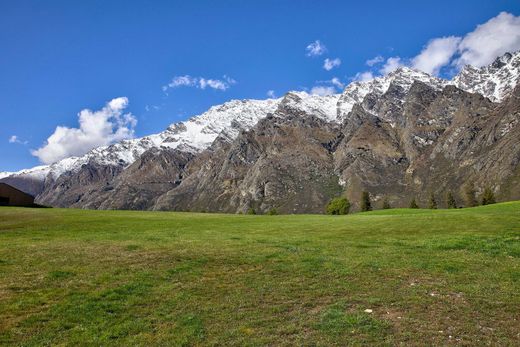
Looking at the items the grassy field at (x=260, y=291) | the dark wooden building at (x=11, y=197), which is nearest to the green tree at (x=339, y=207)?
the dark wooden building at (x=11, y=197)

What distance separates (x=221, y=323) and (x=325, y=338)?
4.11 m

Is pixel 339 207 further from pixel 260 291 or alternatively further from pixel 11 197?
pixel 260 291

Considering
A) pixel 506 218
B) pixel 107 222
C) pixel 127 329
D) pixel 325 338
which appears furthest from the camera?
pixel 107 222

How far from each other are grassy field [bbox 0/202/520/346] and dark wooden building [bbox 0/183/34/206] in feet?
294

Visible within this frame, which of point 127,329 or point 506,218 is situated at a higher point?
point 506,218

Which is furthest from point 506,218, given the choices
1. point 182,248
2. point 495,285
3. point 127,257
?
point 127,257

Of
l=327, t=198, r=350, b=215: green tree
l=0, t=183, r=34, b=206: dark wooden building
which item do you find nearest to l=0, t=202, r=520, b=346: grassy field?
l=0, t=183, r=34, b=206: dark wooden building

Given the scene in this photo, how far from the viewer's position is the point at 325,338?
15.5 m

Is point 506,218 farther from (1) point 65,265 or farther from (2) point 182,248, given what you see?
(1) point 65,265

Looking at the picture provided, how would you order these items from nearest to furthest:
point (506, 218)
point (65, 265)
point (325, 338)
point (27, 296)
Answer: point (325, 338), point (27, 296), point (65, 265), point (506, 218)

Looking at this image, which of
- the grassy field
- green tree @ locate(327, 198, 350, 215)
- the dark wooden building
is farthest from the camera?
green tree @ locate(327, 198, 350, 215)

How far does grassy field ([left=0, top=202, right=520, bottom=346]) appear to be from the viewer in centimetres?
1595

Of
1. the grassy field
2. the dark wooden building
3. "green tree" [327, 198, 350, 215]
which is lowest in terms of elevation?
the grassy field

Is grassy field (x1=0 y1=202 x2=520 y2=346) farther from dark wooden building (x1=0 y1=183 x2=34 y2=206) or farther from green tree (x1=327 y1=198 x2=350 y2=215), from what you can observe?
green tree (x1=327 y1=198 x2=350 y2=215)
